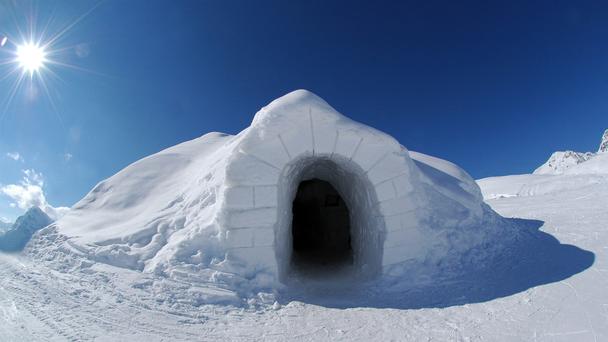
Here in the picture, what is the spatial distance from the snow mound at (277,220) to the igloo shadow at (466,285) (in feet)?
0.88

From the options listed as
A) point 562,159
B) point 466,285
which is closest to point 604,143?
point 562,159

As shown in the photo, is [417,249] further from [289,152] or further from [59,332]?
[59,332]

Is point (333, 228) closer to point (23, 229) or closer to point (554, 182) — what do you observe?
point (23, 229)

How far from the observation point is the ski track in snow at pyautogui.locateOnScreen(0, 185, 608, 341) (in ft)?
9.67

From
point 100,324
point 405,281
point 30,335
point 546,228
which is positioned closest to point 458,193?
point 546,228

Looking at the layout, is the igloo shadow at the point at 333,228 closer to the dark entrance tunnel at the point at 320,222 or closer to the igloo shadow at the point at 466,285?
the dark entrance tunnel at the point at 320,222

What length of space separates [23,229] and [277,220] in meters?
5.53

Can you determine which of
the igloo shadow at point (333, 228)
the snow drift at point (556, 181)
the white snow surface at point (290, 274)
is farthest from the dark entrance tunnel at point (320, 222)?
the snow drift at point (556, 181)

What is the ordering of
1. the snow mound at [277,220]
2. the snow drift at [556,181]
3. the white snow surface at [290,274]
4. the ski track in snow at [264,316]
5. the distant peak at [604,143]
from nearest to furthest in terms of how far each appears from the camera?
the ski track in snow at [264,316] < the white snow surface at [290,274] < the snow mound at [277,220] < the snow drift at [556,181] < the distant peak at [604,143]

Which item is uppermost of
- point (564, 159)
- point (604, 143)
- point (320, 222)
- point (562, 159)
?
point (604, 143)

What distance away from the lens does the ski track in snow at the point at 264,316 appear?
116 inches

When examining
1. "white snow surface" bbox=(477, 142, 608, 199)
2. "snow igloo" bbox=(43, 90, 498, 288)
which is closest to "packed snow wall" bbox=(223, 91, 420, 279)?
"snow igloo" bbox=(43, 90, 498, 288)

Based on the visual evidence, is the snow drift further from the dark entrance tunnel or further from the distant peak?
the distant peak

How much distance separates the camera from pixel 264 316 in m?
3.63
